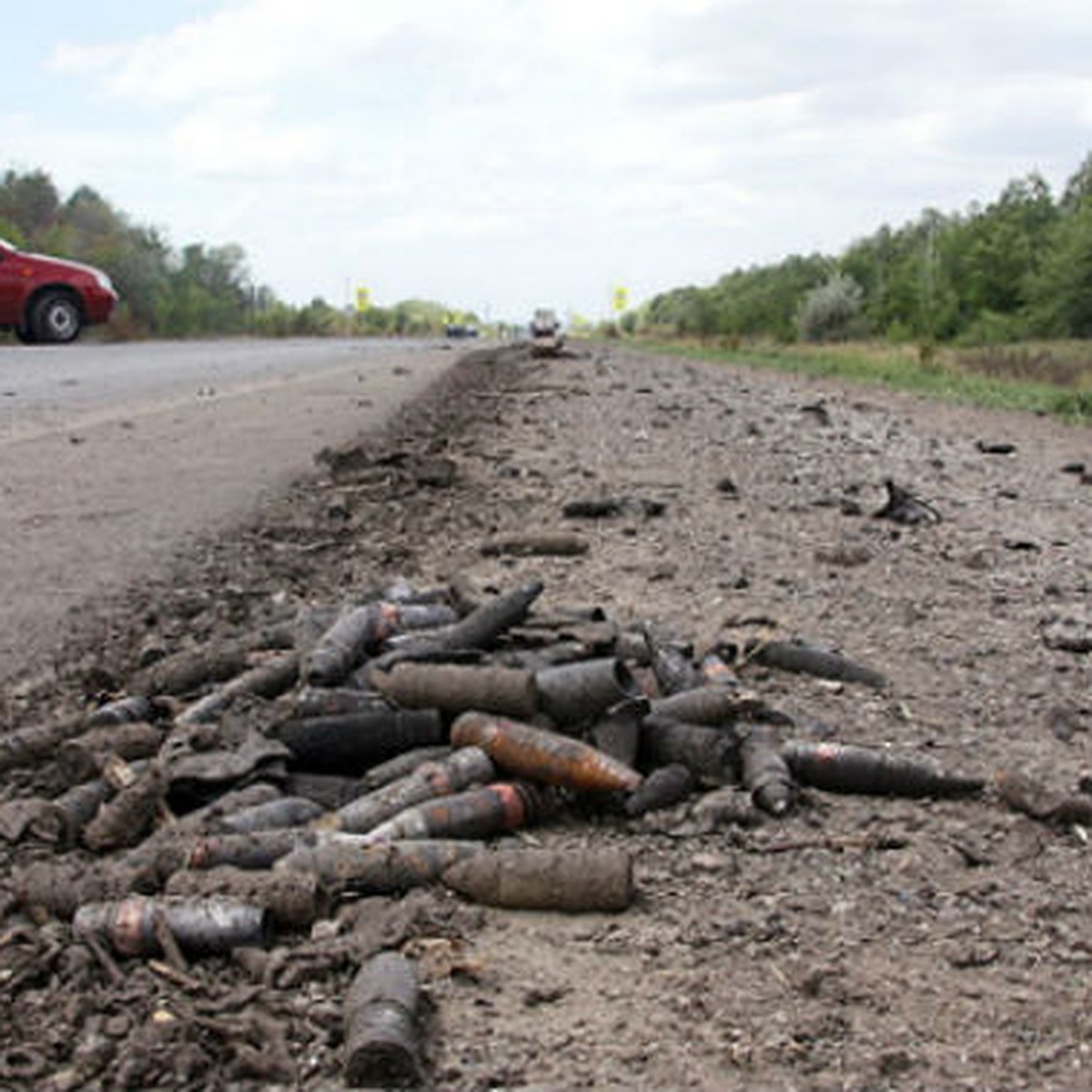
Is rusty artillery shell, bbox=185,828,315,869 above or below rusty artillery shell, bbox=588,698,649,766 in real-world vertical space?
below

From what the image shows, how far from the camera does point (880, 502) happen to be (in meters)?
9.43

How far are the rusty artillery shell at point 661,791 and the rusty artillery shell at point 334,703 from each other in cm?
81

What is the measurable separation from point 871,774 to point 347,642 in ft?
5.35

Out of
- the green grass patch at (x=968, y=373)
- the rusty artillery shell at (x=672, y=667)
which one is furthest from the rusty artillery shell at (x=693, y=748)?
the green grass patch at (x=968, y=373)

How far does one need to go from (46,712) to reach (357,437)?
819 cm

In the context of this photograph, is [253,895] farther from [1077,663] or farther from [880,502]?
[880,502]

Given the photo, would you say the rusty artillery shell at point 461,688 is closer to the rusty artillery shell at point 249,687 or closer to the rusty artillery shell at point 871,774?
the rusty artillery shell at point 249,687

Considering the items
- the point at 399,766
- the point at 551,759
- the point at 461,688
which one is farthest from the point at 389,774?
the point at 551,759

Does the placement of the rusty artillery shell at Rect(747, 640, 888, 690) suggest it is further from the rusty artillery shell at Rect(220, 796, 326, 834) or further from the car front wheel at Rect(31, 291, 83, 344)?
the car front wheel at Rect(31, 291, 83, 344)

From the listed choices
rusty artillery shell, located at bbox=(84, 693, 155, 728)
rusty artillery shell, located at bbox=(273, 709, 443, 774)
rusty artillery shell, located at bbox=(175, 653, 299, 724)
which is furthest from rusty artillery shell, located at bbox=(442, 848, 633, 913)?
rusty artillery shell, located at bbox=(84, 693, 155, 728)

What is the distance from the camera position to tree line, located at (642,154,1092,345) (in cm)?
4853

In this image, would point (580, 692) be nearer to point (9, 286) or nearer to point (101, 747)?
point (101, 747)

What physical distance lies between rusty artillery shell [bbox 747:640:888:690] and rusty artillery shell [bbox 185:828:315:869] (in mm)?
2076

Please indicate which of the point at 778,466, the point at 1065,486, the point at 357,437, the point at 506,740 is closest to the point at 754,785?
the point at 506,740
